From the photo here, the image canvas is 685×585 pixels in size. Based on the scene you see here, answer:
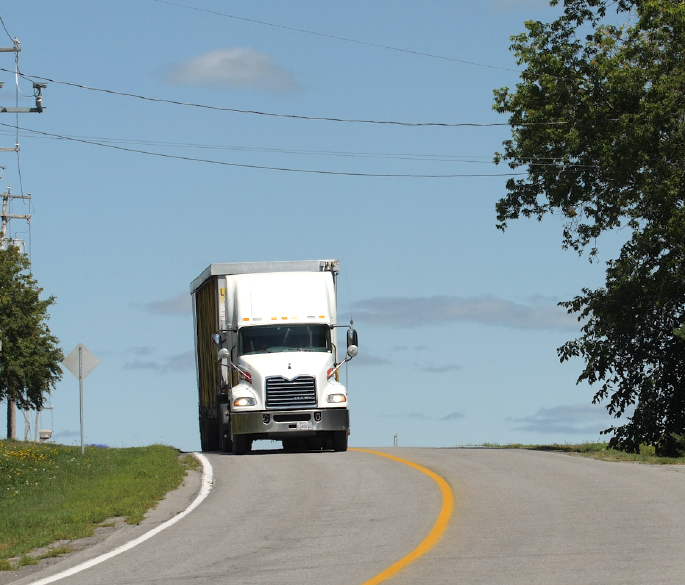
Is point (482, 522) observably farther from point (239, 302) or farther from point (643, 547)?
point (239, 302)

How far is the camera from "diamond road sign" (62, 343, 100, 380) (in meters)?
27.0

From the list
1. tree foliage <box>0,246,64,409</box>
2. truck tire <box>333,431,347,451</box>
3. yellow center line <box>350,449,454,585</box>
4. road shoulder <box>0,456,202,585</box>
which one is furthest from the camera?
tree foliage <box>0,246,64,409</box>

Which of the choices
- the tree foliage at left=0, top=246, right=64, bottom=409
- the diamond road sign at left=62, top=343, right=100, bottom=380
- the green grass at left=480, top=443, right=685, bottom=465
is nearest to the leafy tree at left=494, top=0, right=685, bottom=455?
the green grass at left=480, top=443, right=685, bottom=465

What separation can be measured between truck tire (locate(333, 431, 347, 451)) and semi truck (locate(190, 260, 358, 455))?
2 centimetres

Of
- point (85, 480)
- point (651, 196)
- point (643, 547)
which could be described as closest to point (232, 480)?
point (85, 480)

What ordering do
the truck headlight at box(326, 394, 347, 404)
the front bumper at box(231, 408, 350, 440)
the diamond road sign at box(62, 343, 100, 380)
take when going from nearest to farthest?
the front bumper at box(231, 408, 350, 440), the truck headlight at box(326, 394, 347, 404), the diamond road sign at box(62, 343, 100, 380)

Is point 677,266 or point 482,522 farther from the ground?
point 677,266

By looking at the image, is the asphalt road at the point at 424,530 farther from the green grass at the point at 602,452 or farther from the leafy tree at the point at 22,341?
the leafy tree at the point at 22,341

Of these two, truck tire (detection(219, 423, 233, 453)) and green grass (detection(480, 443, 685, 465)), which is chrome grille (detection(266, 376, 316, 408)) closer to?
truck tire (detection(219, 423, 233, 453))

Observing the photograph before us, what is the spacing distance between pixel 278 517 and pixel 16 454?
1439 cm

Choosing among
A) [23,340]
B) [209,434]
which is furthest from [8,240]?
[209,434]

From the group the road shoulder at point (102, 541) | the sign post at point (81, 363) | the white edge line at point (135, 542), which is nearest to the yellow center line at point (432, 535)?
the white edge line at point (135, 542)

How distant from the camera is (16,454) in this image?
87.0 feet

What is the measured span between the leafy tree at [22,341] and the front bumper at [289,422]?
35.7 m
